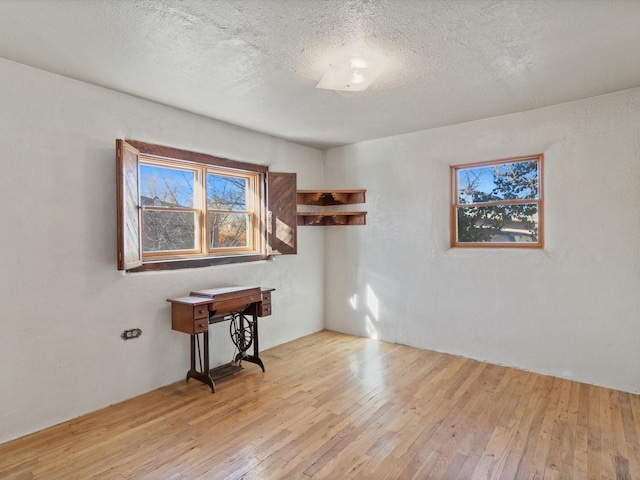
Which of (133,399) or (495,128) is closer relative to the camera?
(133,399)

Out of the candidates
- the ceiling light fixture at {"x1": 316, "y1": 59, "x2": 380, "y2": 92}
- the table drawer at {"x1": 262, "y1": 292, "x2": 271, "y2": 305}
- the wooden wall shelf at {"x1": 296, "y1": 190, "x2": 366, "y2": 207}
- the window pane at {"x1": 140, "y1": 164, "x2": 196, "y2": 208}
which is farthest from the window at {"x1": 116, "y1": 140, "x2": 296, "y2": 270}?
the ceiling light fixture at {"x1": 316, "y1": 59, "x2": 380, "y2": 92}

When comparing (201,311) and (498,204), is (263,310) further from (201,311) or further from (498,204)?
(498,204)

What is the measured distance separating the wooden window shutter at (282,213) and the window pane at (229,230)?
0.28 metres

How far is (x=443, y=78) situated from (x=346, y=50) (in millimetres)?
904

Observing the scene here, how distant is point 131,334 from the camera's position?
3.02m

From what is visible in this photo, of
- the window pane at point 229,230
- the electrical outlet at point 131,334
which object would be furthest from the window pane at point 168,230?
the electrical outlet at point 131,334

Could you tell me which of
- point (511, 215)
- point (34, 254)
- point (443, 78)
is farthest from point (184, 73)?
point (511, 215)

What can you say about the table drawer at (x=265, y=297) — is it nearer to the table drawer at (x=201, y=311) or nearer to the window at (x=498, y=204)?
the table drawer at (x=201, y=311)

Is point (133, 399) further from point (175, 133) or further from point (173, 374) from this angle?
point (175, 133)

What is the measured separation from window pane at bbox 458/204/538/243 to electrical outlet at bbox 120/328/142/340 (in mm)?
3432

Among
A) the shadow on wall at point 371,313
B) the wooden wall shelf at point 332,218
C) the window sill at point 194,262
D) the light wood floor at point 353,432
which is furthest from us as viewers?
the shadow on wall at point 371,313

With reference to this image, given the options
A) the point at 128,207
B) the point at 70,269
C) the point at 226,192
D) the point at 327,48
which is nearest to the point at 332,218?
the point at 226,192

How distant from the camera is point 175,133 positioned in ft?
11.0

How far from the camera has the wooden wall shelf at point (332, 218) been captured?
4.47 meters
